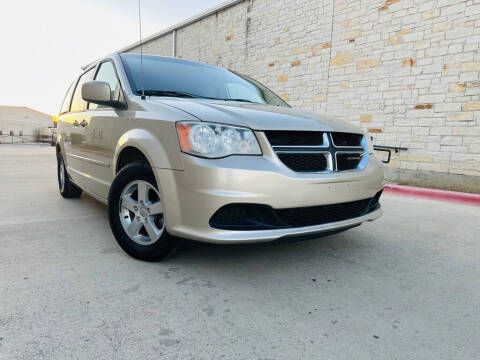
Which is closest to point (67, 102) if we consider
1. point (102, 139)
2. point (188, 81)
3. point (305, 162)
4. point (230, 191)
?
point (102, 139)

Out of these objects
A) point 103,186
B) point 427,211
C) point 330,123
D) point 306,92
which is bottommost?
point 427,211

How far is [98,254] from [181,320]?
3.73ft

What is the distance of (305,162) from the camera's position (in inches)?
84.1

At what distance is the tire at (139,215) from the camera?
7.38ft

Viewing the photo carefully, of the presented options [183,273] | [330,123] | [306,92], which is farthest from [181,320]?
[306,92]

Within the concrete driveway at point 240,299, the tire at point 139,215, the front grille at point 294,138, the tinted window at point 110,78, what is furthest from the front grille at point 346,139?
the tinted window at point 110,78

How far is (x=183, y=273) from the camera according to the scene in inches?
86.1

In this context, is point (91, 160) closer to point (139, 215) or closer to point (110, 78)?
point (110, 78)

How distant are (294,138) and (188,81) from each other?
1.27m

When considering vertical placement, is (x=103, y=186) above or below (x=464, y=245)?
above

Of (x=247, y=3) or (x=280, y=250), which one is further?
(x=247, y=3)

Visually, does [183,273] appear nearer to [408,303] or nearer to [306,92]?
[408,303]

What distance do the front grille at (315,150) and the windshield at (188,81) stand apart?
0.95m

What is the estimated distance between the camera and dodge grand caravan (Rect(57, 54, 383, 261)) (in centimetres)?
195
